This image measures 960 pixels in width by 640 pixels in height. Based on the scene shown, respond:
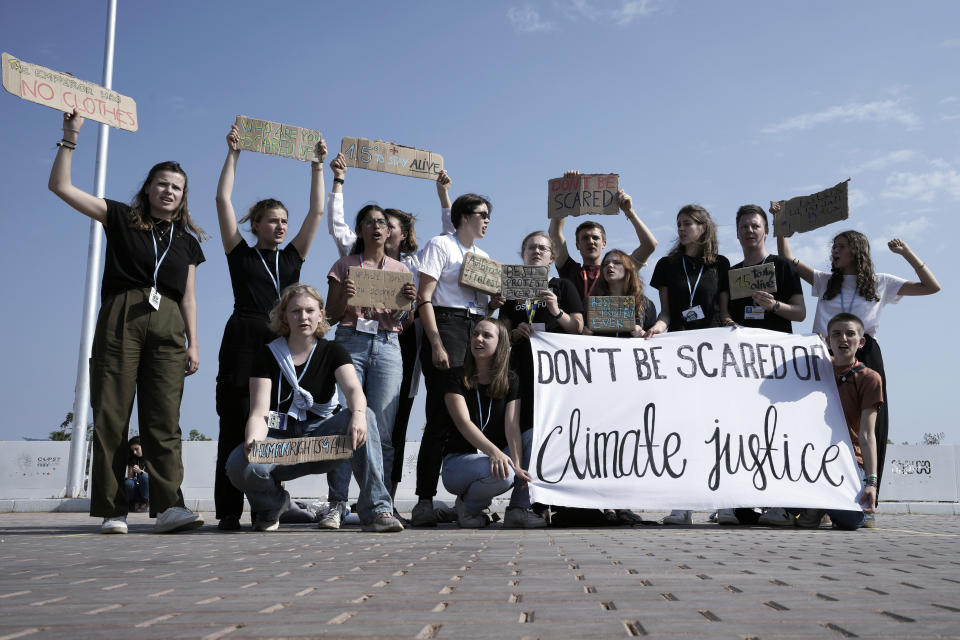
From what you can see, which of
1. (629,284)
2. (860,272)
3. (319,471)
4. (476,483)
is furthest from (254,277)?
(860,272)

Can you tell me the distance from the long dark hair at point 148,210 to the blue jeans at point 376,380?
1.20m

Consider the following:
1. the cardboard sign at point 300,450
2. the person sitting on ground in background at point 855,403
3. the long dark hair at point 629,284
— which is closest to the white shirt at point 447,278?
the long dark hair at point 629,284

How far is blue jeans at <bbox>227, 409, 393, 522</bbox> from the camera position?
4.66m

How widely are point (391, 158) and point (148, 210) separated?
2.17 m

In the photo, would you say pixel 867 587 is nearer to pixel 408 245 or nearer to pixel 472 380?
pixel 472 380

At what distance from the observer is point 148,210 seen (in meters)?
5.16

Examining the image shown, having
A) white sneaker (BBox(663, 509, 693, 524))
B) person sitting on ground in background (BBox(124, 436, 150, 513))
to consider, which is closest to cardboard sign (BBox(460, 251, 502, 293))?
white sneaker (BBox(663, 509, 693, 524))

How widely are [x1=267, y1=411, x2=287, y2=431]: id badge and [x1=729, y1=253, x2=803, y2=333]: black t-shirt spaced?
3.60 metres

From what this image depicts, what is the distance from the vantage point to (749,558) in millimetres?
3053

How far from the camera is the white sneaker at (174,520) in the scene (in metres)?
Answer: 4.74

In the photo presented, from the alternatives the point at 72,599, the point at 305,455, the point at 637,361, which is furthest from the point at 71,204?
the point at 637,361

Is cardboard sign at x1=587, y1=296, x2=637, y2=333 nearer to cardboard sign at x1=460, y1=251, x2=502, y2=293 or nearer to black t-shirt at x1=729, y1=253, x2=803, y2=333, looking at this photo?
cardboard sign at x1=460, y1=251, x2=502, y2=293

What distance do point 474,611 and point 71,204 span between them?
408 cm

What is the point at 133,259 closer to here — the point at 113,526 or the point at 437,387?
the point at 113,526
